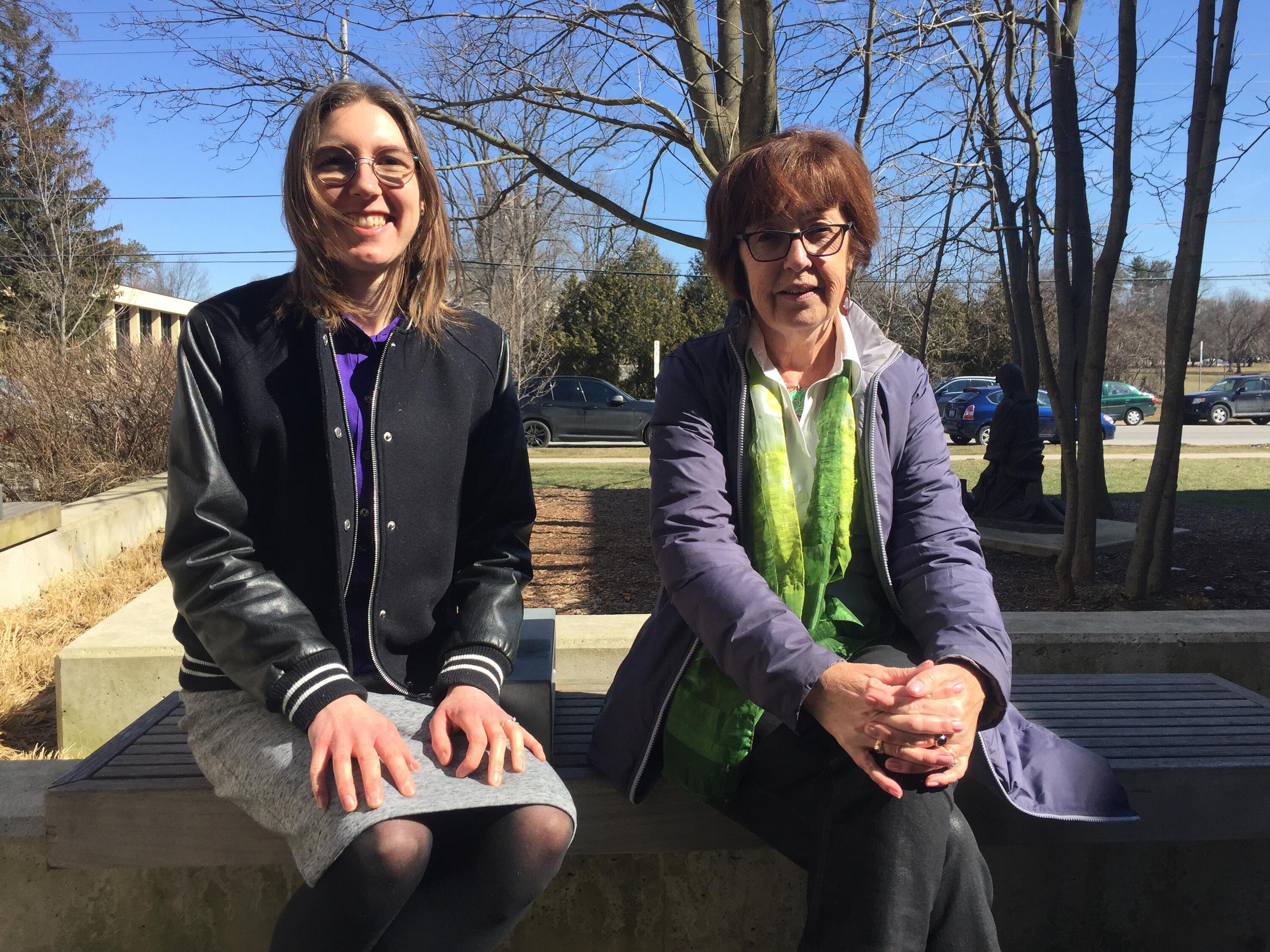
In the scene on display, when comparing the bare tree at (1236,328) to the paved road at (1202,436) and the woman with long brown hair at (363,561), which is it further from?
the woman with long brown hair at (363,561)

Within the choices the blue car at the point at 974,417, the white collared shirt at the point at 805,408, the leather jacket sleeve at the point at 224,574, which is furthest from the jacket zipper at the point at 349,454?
the blue car at the point at 974,417

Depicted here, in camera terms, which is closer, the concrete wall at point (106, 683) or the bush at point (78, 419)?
the concrete wall at point (106, 683)

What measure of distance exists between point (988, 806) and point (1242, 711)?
1001 mm

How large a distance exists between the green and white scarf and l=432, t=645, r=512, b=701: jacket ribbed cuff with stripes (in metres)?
0.36

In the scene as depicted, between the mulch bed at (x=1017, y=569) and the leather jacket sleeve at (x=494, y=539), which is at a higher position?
the leather jacket sleeve at (x=494, y=539)

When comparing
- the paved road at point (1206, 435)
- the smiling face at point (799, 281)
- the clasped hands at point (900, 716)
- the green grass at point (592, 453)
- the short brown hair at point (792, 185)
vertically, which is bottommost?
the paved road at point (1206, 435)

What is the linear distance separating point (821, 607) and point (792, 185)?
871 millimetres

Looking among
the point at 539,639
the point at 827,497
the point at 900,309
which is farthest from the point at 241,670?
the point at 900,309

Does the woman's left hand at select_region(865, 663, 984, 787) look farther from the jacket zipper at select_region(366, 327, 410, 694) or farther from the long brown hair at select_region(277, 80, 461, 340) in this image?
the long brown hair at select_region(277, 80, 461, 340)

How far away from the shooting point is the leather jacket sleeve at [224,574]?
1.73 m

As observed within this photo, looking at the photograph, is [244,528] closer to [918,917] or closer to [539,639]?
[539,639]

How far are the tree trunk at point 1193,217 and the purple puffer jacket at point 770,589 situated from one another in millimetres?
3022

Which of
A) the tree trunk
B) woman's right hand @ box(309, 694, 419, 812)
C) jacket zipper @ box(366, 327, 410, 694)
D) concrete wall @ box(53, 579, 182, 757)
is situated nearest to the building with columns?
concrete wall @ box(53, 579, 182, 757)

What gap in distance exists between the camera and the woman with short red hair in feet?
5.47
